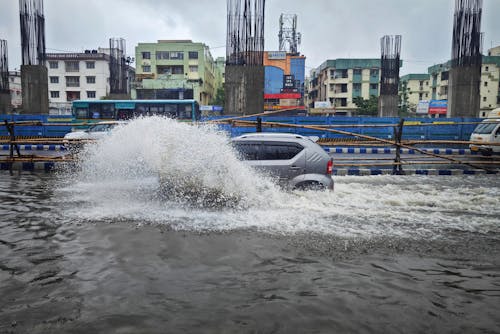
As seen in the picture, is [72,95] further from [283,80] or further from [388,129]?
[388,129]

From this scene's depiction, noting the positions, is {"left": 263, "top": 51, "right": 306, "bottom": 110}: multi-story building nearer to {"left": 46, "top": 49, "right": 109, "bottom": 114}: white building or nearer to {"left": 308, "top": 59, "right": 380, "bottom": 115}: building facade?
{"left": 308, "top": 59, "right": 380, "bottom": 115}: building facade

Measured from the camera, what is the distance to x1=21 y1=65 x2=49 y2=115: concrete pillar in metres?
22.6

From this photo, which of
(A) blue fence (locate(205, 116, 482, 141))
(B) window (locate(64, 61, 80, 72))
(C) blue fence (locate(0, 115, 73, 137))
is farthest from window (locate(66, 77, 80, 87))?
(A) blue fence (locate(205, 116, 482, 141))

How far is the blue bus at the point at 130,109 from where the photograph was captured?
27016mm

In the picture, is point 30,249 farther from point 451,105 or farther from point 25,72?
point 451,105

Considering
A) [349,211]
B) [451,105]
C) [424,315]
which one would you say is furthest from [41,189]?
[451,105]

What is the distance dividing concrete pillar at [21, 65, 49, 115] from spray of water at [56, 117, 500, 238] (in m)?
16.9

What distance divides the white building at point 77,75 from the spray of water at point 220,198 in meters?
58.3

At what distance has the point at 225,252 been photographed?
4.78m

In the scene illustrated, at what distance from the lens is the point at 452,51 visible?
2242cm

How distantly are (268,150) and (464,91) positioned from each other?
1911 cm

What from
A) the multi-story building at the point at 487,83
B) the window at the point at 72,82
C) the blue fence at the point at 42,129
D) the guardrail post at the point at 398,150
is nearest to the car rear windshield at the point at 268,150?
the guardrail post at the point at 398,150

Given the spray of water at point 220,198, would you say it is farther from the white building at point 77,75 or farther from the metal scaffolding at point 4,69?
the white building at point 77,75

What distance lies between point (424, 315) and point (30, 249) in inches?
185
